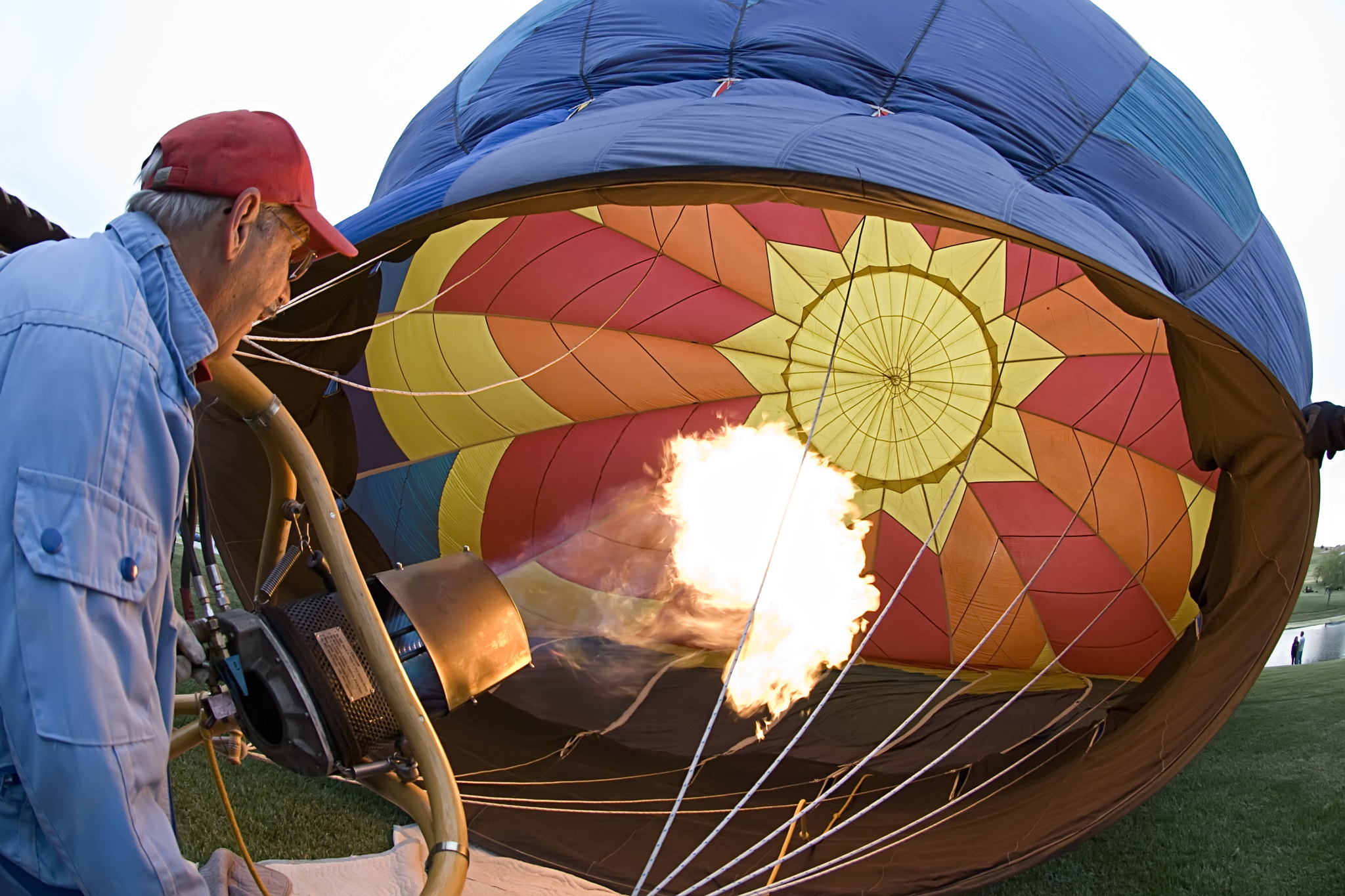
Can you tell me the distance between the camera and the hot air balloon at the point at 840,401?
84.5 inches

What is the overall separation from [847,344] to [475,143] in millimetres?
1603

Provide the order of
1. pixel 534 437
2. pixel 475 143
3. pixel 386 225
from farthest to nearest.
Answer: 1. pixel 534 437
2. pixel 475 143
3. pixel 386 225

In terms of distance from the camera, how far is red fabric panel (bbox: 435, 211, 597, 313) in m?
3.35

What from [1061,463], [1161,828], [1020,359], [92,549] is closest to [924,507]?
[1061,463]

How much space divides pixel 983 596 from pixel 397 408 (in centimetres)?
229

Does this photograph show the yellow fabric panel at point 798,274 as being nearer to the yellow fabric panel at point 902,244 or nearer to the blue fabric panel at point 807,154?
the yellow fabric panel at point 902,244

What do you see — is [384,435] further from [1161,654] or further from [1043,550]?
[1161,654]

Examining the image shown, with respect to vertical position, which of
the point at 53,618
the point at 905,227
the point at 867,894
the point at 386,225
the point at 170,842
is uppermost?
the point at 905,227

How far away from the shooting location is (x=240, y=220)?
2.57ft

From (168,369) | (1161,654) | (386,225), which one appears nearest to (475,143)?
(386,225)

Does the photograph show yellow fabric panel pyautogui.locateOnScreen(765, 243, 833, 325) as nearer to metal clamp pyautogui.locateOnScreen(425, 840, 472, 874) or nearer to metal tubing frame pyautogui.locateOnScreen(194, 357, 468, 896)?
metal tubing frame pyautogui.locateOnScreen(194, 357, 468, 896)

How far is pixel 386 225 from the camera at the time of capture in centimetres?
220

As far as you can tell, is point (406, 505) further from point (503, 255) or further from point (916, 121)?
point (916, 121)

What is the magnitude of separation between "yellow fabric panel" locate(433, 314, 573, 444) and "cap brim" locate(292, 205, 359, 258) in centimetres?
A: 270
